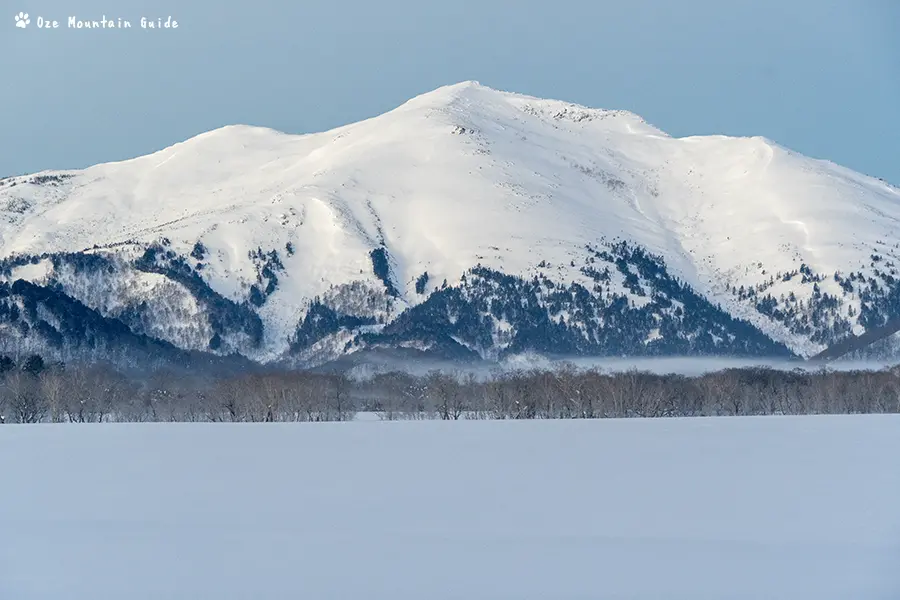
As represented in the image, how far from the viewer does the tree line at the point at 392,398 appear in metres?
128

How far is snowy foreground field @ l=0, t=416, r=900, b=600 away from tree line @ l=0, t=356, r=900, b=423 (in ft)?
182

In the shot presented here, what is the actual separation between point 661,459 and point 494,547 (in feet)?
101

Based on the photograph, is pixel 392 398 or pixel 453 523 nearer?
pixel 453 523

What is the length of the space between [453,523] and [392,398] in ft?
371

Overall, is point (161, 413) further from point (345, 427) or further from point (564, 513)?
point (564, 513)

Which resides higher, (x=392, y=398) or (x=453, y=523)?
(x=392, y=398)

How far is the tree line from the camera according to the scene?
419 feet

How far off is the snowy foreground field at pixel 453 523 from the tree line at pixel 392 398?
182ft

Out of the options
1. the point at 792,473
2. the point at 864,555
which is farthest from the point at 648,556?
the point at 792,473

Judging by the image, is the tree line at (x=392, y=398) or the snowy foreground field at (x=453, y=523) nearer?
the snowy foreground field at (x=453, y=523)

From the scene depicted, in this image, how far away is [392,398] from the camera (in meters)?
152

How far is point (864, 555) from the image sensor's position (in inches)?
1266

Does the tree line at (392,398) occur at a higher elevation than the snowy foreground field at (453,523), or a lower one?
higher

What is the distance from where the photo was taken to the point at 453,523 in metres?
38.8
